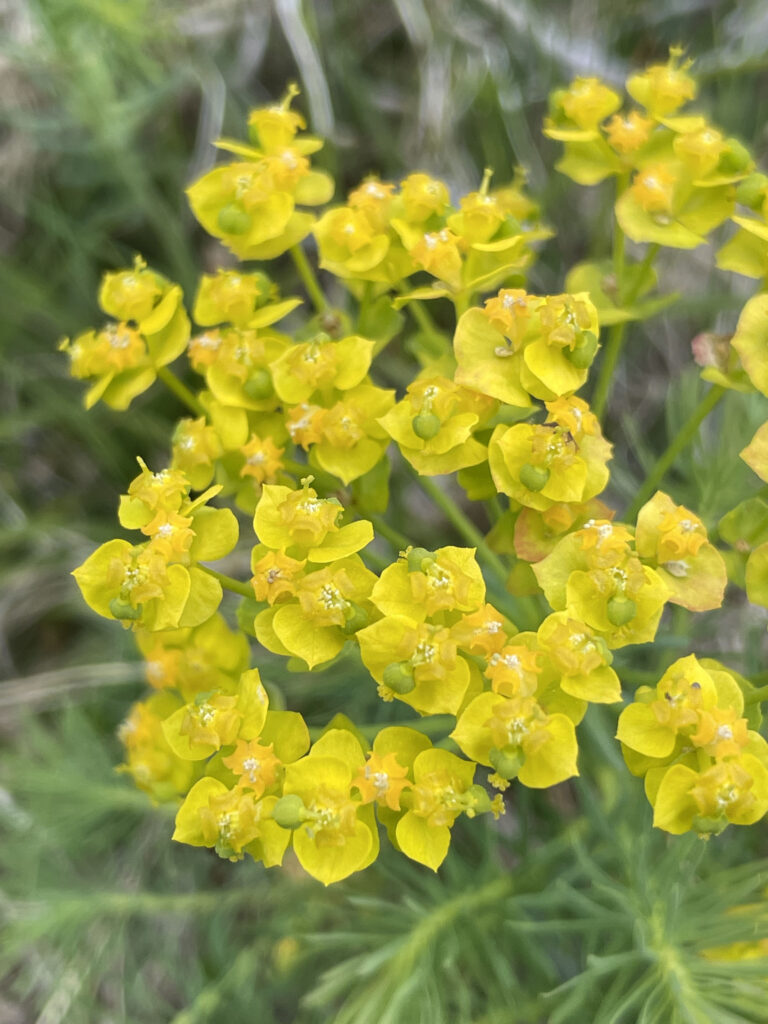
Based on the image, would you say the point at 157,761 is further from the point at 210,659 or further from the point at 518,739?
the point at 518,739

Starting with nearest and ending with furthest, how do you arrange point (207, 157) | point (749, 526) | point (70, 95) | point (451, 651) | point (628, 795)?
1. point (451, 651)
2. point (749, 526)
3. point (628, 795)
4. point (70, 95)
5. point (207, 157)

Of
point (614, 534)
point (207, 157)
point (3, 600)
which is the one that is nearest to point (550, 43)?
point (207, 157)

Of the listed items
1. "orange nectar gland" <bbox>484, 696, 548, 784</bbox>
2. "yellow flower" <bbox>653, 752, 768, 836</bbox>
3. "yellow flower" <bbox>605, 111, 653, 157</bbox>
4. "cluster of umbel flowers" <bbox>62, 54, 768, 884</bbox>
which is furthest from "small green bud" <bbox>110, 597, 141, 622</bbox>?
"yellow flower" <bbox>605, 111, 653, 157</bbox>

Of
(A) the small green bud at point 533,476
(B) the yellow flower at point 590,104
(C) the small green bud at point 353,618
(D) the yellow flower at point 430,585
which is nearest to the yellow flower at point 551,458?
(A) the small green bud at point 533,476

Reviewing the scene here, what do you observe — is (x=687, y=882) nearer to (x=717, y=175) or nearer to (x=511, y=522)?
(x=511, y=522)

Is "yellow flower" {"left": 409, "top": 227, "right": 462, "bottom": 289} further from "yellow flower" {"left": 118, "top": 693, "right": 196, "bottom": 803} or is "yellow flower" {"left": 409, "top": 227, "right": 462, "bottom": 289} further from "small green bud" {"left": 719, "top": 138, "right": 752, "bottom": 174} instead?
"yellow flower" {"left": 118, "top": 693, "right": 196, "bottom": 803}

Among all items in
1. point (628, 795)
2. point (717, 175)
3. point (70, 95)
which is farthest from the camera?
point (70, 95)

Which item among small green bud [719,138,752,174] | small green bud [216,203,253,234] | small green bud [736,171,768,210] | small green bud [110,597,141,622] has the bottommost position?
small green bud [110,597,141,622]
